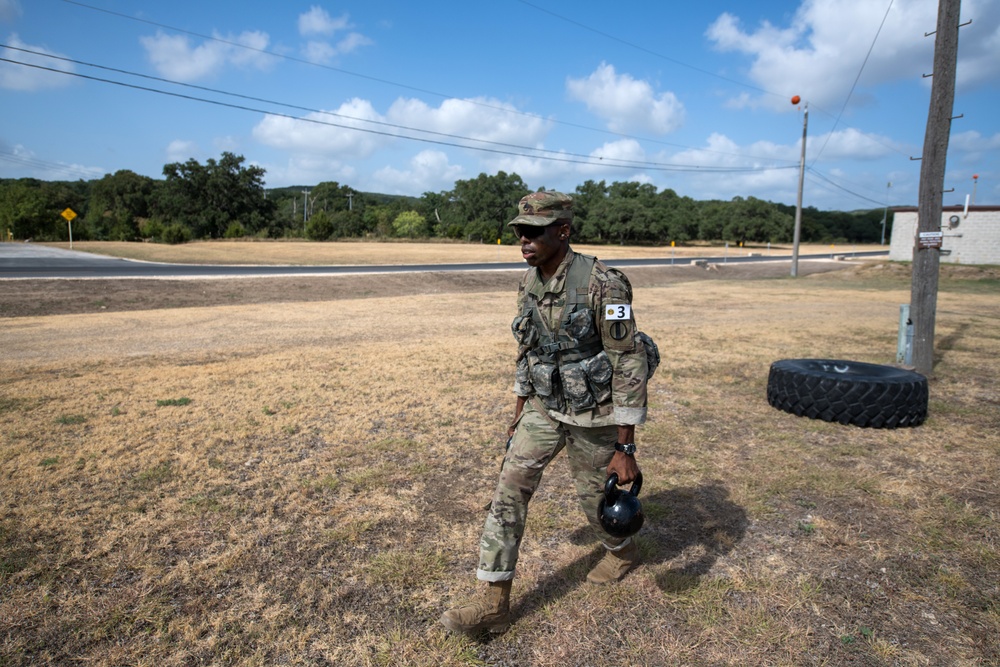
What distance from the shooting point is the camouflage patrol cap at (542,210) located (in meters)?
2.81

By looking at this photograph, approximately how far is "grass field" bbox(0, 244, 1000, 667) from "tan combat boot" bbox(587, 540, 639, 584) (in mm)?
81

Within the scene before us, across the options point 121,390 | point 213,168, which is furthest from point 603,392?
point 213,168

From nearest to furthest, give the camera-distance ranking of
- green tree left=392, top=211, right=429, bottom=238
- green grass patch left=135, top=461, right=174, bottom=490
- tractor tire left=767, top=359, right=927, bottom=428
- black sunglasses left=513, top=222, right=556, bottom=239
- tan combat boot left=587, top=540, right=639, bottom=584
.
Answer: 1. black sunglasses left=513, top=222, right=556, bottom=239
2. tan combat boot left=587, top=540, right=639, bottom=584
3. green grass patch left=135, top=461, right=174, bottom=490
4. tractor tire left=767, top=359, right=927, bottom=428
5. green tree left=392, top=211, right=429, bottom=238

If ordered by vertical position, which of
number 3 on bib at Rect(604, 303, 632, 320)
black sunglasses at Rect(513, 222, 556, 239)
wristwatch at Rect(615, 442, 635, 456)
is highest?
black sunglasses at Rect(513, 222, 556, 239)

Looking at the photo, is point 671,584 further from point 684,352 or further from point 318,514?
point 684,352

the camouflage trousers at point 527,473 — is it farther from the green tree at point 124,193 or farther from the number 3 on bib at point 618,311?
the green tree at point 124,193

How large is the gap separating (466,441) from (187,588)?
280 centimetres

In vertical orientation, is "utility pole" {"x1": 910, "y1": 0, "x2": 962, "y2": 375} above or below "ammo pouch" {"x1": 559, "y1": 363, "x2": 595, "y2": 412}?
above

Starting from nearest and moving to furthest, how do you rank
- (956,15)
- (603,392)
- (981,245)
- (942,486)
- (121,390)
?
(603,392), (942,486), (121,390), (956,15), (981,245)

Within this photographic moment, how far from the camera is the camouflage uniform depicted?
2787mm

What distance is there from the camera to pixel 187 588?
325cm

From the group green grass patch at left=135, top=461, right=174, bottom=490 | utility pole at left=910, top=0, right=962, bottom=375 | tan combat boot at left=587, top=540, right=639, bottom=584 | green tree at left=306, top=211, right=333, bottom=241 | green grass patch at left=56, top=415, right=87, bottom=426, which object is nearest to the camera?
tan combat boot at left=587, top=540, right=639, bottom=584

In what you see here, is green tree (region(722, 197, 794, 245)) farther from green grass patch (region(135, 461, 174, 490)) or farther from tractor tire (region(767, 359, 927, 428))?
green grass patch (region(135, 461, 174, 490))

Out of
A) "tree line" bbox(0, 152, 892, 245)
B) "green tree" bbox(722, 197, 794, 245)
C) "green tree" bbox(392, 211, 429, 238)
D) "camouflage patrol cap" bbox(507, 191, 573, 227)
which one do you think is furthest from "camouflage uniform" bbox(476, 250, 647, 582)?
"green tree" bbox(392, 211, 429, 238)
